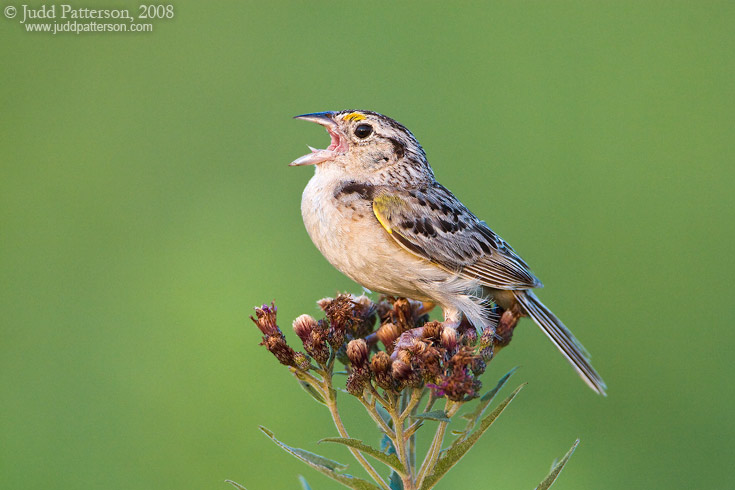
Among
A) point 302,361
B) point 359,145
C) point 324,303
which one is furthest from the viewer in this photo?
point 359,145

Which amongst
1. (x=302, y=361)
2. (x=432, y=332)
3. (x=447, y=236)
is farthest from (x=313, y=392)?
(x=447, y=236)

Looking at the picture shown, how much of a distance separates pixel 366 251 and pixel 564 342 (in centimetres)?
138

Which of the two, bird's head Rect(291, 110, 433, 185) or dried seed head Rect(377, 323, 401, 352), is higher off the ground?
bird's head Rect(291, 110, 433, 185)

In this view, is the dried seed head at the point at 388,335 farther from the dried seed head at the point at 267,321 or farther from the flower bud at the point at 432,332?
the dried seed head at the point at 267,321

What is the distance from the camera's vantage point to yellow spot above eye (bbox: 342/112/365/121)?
5.45m

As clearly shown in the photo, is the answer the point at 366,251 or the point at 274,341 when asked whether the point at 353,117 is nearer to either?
the point at 366,251

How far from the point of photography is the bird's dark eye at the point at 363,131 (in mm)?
5461

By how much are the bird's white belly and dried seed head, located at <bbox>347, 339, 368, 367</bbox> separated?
78 cm

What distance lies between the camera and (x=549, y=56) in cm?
1162

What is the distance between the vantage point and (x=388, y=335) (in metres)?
4.66

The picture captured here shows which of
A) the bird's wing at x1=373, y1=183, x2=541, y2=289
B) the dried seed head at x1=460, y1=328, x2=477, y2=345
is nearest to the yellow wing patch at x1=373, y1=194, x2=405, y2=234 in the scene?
the bird's wing at x1=373, y1=183, x2=541, y2=289

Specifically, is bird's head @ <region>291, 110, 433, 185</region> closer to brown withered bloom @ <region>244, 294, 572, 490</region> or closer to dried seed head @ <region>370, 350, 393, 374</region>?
brown withered bloom @ <region>244, 294, 572, 490</region>

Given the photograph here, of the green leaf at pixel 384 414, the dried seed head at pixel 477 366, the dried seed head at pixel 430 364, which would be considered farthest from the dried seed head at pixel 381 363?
the dried seed head at pixel 477 366

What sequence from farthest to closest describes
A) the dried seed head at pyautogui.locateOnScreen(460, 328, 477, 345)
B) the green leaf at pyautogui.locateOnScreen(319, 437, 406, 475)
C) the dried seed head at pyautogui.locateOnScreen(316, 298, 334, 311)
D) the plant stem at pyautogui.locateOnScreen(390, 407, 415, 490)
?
1. the dried seed head at pyautogui.locateOnScreen(316, 298, 334, 311)
2. the dried seed head at pyautogui.locateOnScreen(460, 328, 477, 345)
3. the plant stem at pyautogui.locateOnScreen(390, 407, 415, 490)
4. the green leaf at pyautogui.locateOnScreen(319, 437, 406, 475)
